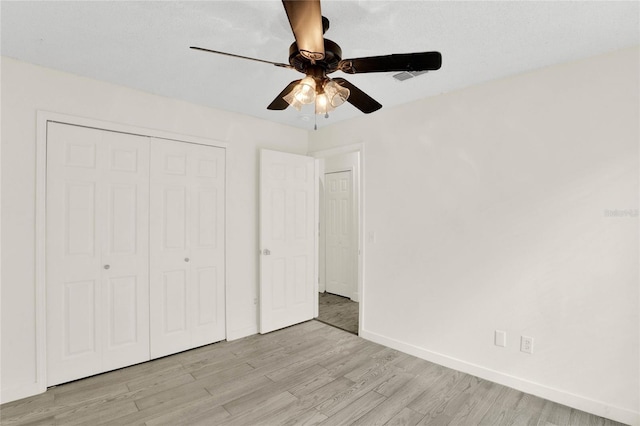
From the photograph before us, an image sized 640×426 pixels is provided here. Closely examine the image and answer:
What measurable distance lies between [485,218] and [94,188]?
3.34m

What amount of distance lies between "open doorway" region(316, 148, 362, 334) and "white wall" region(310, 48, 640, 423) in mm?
1664

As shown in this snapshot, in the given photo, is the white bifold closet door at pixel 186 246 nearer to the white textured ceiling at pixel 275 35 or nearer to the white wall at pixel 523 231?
the white textured ceiling at pixel 275 35

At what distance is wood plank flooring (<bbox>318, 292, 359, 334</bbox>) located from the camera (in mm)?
3910

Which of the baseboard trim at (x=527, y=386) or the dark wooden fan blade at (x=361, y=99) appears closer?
the dark wooden fan blade at (x=361, y=99)

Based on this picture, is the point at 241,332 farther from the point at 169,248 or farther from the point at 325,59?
the point at 325,59

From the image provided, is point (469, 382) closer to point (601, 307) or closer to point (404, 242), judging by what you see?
point (601, 307)

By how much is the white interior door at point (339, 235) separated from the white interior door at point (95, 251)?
3053 mm

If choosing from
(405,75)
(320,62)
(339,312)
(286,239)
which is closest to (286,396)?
(286,239)

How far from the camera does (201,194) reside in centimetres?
325

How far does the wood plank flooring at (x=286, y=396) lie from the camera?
211 cm

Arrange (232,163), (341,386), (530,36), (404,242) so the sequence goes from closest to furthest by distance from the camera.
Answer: (530,36)
(341,386)
(404,242)
(232,163)

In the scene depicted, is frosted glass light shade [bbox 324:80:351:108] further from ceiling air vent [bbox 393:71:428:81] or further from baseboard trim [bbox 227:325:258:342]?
baseboard trim [bbox 227:325:258:342]

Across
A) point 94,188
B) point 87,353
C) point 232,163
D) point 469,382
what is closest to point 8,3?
point 94,188

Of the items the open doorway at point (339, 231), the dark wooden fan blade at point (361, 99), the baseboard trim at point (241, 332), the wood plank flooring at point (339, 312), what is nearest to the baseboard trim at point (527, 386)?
the wood plank flooring at point (339, 312)
